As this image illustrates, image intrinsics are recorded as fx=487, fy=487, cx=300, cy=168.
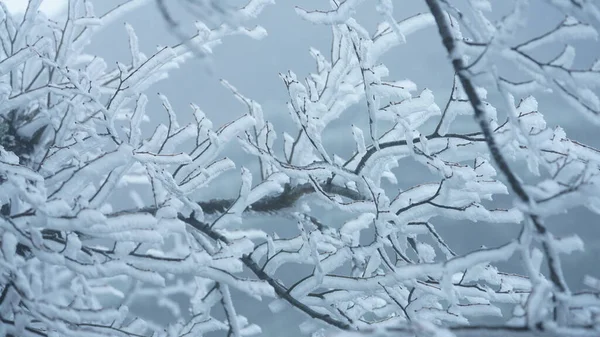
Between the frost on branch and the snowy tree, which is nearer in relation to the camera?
the snowy tree

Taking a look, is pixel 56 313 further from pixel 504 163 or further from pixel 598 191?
pixel 598 191

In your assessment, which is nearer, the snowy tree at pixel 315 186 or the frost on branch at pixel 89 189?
the snowy tree at pixel 315 186

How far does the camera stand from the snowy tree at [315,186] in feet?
4.23

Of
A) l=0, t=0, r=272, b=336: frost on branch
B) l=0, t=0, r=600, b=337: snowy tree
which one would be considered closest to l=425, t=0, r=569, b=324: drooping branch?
l=0, t=0, r=600, b=337: snowy tree

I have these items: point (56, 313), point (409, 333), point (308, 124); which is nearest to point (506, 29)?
point (409, 333)

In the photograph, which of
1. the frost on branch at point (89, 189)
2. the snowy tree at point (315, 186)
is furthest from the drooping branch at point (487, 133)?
the frost on branch at point (89, 189)

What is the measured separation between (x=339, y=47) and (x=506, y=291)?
1926mm

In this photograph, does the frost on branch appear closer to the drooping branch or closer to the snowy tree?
the snowy tree

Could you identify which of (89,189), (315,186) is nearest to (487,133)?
(315,186)

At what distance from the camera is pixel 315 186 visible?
2791 mm

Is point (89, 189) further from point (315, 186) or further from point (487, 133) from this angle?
point (487, 133)

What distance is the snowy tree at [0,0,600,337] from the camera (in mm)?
1290

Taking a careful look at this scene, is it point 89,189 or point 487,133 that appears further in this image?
point 89,189

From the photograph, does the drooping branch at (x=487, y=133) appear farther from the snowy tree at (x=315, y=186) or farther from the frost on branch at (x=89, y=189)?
the frost on branch at (x=89, y=189)
